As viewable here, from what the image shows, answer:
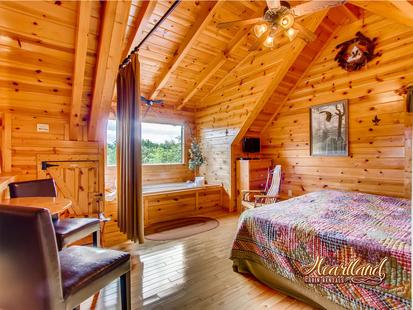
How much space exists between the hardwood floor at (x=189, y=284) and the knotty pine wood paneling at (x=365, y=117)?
7.38 feet

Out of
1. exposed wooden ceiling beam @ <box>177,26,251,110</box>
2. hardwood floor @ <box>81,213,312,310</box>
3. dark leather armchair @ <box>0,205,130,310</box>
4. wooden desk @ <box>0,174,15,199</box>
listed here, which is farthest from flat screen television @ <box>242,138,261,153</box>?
dark leather armchair @ <box>0,205,130,310</box>

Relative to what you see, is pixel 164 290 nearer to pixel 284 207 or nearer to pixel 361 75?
pixel 284 207

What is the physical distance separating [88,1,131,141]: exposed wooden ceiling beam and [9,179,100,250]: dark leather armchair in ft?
3.26

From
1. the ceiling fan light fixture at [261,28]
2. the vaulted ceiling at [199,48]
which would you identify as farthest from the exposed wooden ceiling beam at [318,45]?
the ceiling fan light fixture at [261,28]

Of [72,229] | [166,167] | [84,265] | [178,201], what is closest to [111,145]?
[166,167]

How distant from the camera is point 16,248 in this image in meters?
1.13

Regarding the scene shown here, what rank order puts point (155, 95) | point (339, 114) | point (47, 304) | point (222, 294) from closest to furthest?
1. point (47, 304)
2. point (222, 294)
3. point (339, 114)
4. point (155, 95)

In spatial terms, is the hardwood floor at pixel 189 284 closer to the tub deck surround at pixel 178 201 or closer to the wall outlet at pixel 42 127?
the tub deck surround at pixel 178 201

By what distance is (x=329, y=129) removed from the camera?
3.74 metres

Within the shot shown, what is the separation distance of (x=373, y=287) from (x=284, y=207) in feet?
3.46

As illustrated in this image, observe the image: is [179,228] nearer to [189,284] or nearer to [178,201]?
[178,201]

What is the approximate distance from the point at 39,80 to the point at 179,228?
2812mm

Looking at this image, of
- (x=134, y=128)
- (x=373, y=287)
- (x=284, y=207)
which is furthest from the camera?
(x=134, y=128)

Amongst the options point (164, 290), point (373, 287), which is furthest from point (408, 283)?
point (164, 290)
